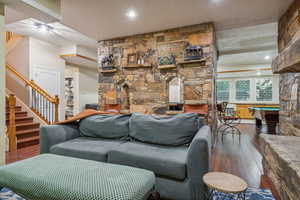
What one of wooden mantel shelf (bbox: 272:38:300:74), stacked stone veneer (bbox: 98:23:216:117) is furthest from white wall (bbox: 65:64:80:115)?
wooden mantel shelf (bbox: 272:38:300:74)

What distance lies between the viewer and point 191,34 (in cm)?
393

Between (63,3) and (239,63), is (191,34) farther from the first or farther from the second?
(239,63)

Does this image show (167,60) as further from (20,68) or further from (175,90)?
(20,68)

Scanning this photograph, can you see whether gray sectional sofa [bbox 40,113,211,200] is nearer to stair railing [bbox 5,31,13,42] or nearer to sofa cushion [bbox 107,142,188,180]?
sofa cushion [bbox 107,142,188,180]

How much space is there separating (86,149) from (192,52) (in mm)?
3129

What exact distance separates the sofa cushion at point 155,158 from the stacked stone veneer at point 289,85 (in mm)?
2063

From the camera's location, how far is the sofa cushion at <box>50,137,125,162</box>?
1904 mm

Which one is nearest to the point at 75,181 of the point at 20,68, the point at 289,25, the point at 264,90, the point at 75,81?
the point at 289,25

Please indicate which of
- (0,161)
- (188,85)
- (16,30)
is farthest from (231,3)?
(16,30)

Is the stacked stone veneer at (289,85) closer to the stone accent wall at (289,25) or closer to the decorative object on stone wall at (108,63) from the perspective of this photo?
the stone accent wall at (289,25)

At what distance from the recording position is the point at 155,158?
65.8 inches

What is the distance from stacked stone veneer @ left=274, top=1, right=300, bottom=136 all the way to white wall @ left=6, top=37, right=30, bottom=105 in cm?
657

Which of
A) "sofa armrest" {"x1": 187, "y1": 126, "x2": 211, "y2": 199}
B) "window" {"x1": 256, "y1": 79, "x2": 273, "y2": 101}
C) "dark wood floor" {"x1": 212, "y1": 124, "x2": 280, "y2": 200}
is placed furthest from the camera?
"window" {"x1": 256, "y1": 79, "x2": 273, "y2": 101}

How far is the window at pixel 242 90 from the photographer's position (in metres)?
8.48
